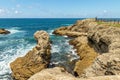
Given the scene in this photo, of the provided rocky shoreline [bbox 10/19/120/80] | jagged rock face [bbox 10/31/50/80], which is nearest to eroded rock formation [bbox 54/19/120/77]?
rocky shoreline [bbox 10/19/120/80]

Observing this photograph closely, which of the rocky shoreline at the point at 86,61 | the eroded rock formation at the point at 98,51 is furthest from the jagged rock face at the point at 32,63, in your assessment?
the eroded rock formation at the point at 98,51

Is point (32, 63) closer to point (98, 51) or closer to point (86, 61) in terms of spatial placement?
point (86, 61)

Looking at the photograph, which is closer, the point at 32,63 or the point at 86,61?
the point at 32,63

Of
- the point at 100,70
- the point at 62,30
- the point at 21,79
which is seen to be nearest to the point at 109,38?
the point at 21,79

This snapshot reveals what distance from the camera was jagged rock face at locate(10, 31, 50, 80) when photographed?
119 feet

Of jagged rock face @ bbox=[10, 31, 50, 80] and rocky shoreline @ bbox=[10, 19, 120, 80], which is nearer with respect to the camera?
rocky shoreline @ bbox=[10, 19, 120, 80]

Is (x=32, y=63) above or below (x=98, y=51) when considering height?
above

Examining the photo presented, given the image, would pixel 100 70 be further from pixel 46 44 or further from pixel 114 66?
pixel 46 44

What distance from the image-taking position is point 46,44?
43062 mm

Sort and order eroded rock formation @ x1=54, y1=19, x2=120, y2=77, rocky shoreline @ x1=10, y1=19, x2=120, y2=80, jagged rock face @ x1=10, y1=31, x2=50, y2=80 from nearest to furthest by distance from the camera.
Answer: rocky shoreline @ x1=10, y1=19, x2=120, y2=80 → eroded rock formation @ x1=54, y1=19, x2=120, y2=77 → jagged rock face @ x1=10, y1=31, x2=50, y2=80

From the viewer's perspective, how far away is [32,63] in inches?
1507

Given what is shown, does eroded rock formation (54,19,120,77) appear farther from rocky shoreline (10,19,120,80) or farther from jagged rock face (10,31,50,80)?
jagged rock face (10,31,50,80)

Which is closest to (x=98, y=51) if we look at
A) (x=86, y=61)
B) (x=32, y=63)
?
(x=86, y=61)

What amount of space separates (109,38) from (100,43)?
5917 mm
